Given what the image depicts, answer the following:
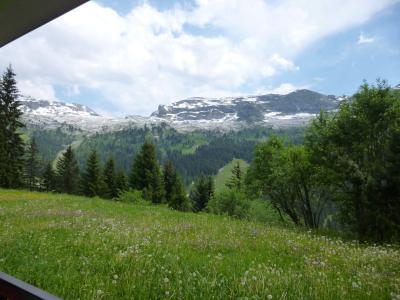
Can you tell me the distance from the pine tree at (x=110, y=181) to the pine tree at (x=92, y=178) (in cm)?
175

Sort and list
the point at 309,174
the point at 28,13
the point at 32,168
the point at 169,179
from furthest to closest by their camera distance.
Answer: the point at 32,168 → the point at 169,179 → the point at 309,174 → the point at 28,13

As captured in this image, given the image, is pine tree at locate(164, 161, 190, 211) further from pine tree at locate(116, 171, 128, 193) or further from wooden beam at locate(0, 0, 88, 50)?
wooden beam at locate(0, 0, 88, 50)

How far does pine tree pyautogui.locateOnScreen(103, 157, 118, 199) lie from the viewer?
259 ft

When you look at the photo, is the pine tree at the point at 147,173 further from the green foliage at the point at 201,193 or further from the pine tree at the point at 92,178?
the green foliage at the point at 201,193

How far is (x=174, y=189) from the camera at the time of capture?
79.5 metres

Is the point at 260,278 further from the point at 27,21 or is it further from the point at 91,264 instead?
the point at 27,21

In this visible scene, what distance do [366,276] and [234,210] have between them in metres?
34.2

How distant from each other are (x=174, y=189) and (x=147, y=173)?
1299 cm

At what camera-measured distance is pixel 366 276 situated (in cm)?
626

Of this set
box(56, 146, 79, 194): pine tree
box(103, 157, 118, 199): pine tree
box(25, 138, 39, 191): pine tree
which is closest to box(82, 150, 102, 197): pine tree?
box(103, 157, 118, 199): pine tree

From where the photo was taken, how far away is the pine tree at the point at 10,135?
199 ft

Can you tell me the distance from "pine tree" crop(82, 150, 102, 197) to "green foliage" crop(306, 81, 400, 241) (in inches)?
2300

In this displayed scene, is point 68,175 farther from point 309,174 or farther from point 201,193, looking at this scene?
point 309,174

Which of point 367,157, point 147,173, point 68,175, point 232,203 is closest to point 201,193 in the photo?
point 147,173
